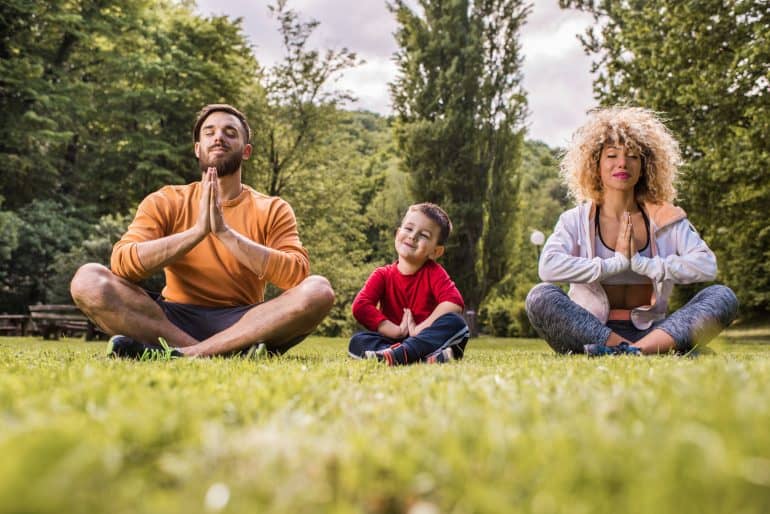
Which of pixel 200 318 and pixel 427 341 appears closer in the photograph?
pixel 427 341

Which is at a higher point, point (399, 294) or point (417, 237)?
point (417, 237)

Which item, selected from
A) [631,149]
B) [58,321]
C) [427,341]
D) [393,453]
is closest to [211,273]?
[427,341]

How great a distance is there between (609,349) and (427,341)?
147 cm

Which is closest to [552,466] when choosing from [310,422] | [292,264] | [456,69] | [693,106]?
[310,422]

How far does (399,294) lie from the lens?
5598 millimetres

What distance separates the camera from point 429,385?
241 centimetres

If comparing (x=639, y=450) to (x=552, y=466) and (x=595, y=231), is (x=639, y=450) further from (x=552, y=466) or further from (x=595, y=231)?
(x=595, y=231)

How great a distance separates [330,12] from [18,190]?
1458cm

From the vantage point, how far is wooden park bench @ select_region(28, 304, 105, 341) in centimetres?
1525

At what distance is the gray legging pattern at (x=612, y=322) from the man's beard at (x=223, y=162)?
106 inches

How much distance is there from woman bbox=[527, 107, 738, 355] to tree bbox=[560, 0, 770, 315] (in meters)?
8.61

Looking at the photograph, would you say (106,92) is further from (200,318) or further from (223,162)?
(200,318)

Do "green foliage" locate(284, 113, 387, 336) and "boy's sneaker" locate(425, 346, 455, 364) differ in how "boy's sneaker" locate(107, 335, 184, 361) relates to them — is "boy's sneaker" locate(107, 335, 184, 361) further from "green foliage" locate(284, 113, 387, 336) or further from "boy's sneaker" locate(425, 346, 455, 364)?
"green foliage" locate(284, 113, 387, 336)

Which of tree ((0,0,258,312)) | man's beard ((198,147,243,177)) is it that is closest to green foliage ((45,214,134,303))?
tree ((0,0,258,312))
